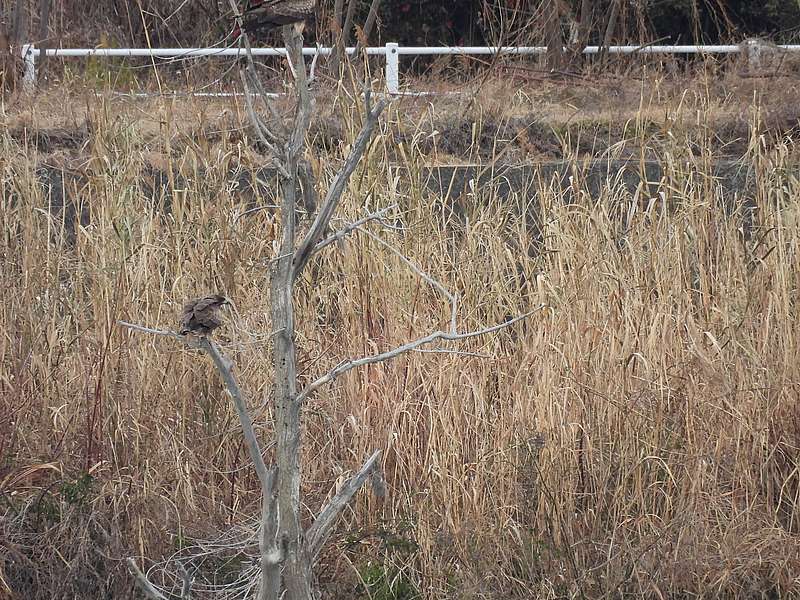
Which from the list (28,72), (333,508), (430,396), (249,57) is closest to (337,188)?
(249,57)

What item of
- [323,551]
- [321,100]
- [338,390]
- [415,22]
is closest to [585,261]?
[338,390]

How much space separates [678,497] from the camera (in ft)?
9.32

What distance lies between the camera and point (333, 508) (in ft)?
5.56

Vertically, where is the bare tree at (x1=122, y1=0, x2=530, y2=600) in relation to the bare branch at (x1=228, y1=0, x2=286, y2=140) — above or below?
below

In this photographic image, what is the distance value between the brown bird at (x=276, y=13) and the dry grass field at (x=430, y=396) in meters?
1.13

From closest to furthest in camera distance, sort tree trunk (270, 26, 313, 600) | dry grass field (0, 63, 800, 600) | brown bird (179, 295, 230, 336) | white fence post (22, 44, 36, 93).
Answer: brown bird (179, 295, 230, 336) < tree trunk (270, 26, 313, 600) < dry grass field (0, 63, 800, 600) < white fence post (22, 44, 36, 93)

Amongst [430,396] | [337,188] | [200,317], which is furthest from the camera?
[430,396]

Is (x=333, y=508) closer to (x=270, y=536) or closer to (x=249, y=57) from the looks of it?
(x=270, y=536)

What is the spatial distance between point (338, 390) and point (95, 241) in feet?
3.18

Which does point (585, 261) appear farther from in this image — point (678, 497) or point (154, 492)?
point (154, 492)

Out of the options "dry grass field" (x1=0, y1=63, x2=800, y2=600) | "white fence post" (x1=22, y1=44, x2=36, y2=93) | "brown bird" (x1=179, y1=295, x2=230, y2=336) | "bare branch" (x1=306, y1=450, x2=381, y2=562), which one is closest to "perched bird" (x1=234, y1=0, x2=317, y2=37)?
"brown bird" (x1=179, y1=295, x2=230, y2=336)

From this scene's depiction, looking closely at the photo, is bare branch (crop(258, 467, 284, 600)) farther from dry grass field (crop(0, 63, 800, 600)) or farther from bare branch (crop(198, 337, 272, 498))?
dry grass field (crop(0, 63, 800, 600))

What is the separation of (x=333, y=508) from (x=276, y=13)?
84 centimetres

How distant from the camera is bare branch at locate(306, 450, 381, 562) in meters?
1.67
